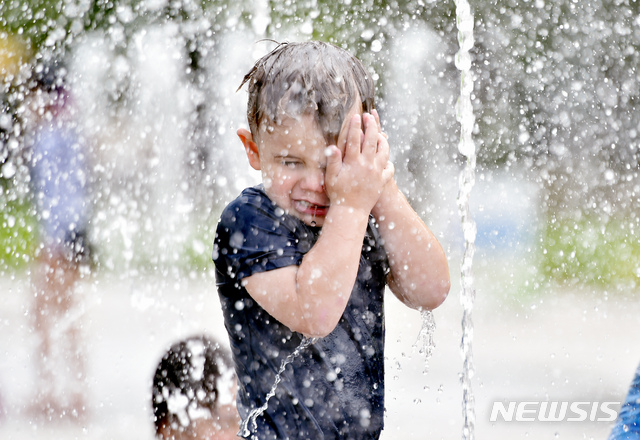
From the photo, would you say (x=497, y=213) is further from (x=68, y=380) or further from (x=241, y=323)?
(x=241, y=323)

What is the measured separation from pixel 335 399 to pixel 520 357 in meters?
3.09

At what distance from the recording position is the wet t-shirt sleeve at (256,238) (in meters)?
1.47

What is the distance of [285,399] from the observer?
59.8 inches

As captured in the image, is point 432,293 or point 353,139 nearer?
point 353,139

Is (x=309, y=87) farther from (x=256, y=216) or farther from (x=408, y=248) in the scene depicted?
(x=408, y=248)

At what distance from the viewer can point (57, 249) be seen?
3.76 meters

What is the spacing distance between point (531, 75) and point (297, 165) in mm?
7187

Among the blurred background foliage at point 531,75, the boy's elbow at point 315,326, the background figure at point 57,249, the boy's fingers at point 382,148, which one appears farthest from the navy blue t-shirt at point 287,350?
the blurred background foliage at point 531,75

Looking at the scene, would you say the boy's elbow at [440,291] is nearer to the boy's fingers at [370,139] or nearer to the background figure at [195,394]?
the boy's fingers at [370,139]

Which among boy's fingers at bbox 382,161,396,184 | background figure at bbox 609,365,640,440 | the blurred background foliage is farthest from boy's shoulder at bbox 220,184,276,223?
the blurred background foliage

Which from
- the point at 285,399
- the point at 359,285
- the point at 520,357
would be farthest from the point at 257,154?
the point at 520,357

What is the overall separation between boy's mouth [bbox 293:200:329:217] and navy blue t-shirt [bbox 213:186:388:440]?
3 cm

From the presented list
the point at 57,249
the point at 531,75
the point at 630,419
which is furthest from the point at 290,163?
the point at 531,75

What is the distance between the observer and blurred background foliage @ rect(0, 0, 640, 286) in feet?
21.4
